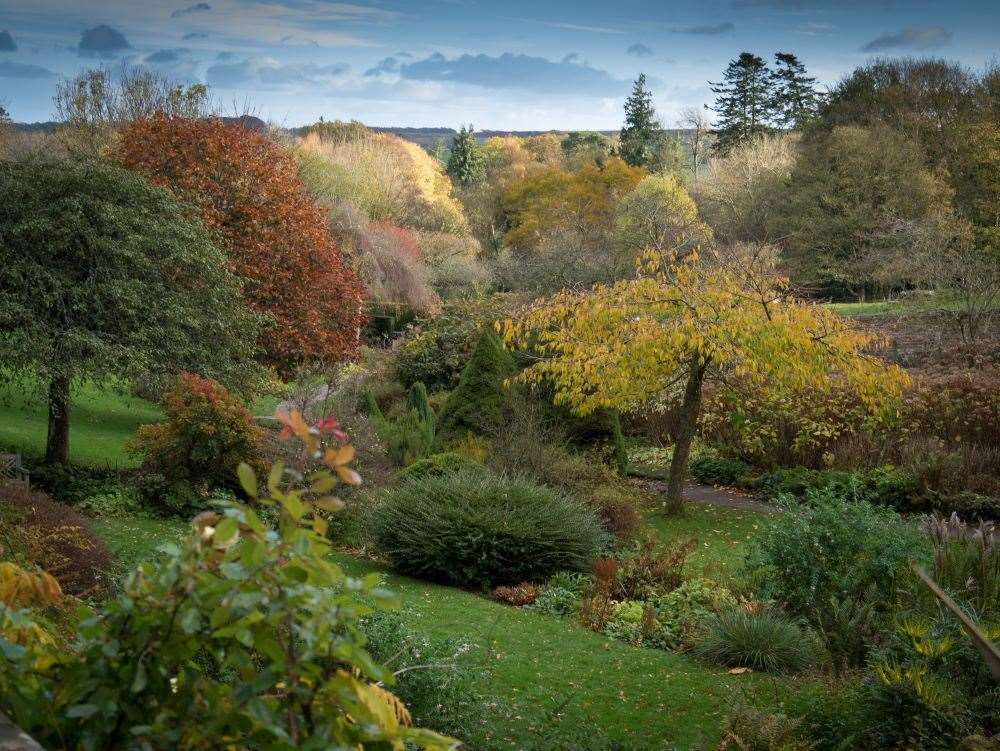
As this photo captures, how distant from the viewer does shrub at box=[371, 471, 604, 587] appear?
10609 millimetres

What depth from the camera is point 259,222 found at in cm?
2027

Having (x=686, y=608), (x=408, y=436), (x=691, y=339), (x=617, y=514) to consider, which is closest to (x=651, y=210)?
(x=408, y=436)

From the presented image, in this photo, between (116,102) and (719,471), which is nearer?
(719,471)

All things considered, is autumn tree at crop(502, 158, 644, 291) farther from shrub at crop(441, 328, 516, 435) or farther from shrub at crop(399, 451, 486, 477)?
shrub at crop(399, 451, 486, 477)

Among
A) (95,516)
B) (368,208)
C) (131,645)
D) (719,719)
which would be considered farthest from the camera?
(368,208)

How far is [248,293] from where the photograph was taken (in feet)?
64.8

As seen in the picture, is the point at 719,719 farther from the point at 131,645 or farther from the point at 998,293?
the point at 998,293

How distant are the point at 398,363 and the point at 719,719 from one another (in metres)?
18.0

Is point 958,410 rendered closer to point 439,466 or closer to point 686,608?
point 439,466

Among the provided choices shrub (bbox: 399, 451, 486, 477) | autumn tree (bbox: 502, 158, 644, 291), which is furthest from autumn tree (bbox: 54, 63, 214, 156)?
shrub (bbox: 399, 451, 486, 477)

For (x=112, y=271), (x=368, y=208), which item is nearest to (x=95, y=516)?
(x=112, y=271)

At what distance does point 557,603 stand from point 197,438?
6.35 meters

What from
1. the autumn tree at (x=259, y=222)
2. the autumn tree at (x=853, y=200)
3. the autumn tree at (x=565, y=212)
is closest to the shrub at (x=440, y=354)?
the autumn tree at (x=259, y=222)

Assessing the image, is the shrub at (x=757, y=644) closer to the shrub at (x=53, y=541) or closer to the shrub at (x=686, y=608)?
the shrub at (x=686, y=608)
